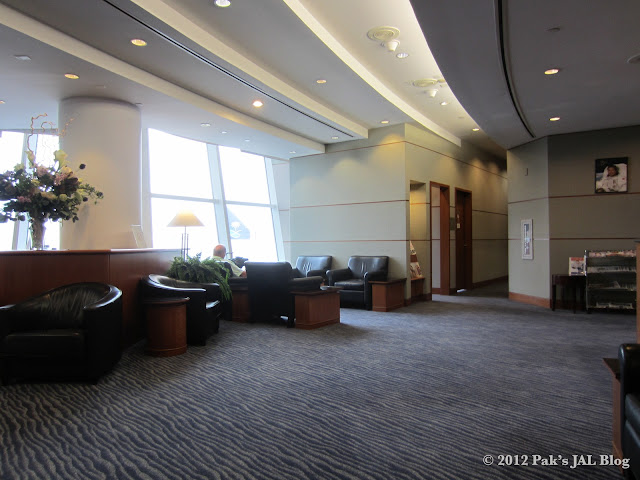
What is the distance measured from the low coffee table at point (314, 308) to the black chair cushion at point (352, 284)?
1.64 m

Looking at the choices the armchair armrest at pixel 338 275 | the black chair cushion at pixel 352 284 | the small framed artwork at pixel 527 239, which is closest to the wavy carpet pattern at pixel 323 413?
the black chair cushion at pixel 352 284

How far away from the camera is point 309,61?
5898 mm

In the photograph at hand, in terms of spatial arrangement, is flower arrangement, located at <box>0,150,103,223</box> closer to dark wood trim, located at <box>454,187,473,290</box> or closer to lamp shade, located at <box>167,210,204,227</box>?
lamp shade, located at <box>167,210,204,227</box>

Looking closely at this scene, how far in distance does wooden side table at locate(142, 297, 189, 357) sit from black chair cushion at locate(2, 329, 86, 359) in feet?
3.59

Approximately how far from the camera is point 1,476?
2.48 m

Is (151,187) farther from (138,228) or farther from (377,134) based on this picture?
(377,134)

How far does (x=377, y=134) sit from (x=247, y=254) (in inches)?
178

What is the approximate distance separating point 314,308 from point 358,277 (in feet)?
8.61

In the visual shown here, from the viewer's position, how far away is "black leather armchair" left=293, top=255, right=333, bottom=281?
31.1 ft

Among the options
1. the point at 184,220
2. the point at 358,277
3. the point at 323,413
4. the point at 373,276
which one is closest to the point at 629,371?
the point at 323,413

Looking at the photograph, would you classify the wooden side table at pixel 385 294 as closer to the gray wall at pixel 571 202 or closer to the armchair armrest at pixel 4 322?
the gray wall at pixel 571 202

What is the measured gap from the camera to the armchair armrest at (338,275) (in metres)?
8.82

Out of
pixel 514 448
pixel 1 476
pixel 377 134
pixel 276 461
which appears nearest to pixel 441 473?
pixel 514 448

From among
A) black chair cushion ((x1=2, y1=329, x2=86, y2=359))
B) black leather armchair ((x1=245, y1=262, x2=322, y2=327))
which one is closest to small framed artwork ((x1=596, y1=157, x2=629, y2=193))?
black leather armchair ((x1=245, y1=262, x2=322, y2=327))
